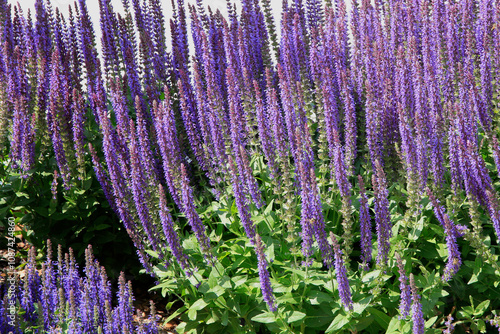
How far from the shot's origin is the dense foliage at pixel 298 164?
14.9 ft

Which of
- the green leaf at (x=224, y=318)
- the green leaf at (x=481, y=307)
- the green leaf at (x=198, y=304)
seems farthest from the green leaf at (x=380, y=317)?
the green leaf at (x=198, y=304)

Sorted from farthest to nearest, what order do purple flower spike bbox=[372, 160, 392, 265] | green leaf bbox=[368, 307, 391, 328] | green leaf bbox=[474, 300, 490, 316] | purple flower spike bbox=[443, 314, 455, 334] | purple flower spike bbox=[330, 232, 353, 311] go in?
1. green leaf bbox=[474, 300, 490, 316]
2. green leaf bbox=[368, 307, 391, 328]
3. purple flower spike bbox=[443, 314, 455, 334]
4. purple flower spike bbox=[372, 160, 392, 265]
5. purple flower spike bbox=[330, 232, 353, 311]

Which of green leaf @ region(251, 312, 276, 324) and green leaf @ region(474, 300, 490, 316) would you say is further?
green leaf @ region(474, 300, 490, 316)

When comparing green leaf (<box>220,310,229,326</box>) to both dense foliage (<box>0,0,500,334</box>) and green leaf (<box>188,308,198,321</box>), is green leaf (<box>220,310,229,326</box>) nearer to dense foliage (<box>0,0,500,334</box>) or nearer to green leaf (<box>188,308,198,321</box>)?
dense foliage (<box>0,0,500,334</box>)

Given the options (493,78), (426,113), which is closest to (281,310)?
(426,113)

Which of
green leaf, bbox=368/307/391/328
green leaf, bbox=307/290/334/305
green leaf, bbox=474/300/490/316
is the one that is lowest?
green leaf, bbox=474/300/490/316

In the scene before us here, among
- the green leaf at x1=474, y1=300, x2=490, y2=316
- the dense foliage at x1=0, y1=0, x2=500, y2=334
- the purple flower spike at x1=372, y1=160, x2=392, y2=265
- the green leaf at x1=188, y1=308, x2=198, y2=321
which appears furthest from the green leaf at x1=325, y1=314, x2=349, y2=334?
the green leaf at x1=474, y1=300, x2=490, y2=316

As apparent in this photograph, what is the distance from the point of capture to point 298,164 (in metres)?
4.48

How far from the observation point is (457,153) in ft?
16.4

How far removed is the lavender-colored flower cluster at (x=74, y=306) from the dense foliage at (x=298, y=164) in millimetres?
189

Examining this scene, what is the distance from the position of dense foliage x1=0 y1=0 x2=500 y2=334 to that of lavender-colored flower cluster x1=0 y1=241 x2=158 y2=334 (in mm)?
189

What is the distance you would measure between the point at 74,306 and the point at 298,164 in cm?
207

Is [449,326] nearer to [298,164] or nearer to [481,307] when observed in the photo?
[481,307]

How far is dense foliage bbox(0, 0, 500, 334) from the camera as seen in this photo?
4551 millimetres
